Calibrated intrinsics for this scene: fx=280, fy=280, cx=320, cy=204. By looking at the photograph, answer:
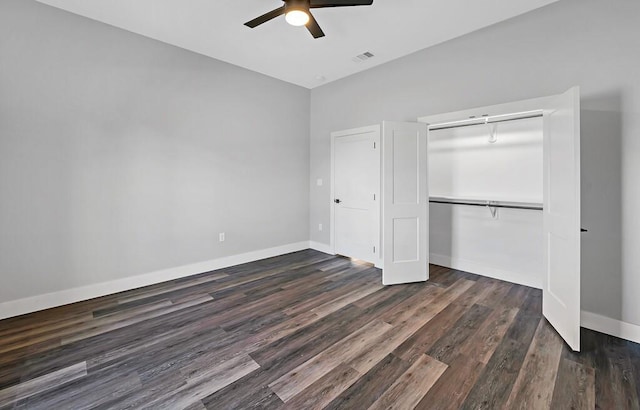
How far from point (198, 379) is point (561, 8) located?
466cm

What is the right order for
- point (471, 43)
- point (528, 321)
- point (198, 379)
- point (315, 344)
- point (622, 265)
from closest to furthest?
point (198, 379)
point (315, 344)
point (622, 265)
point (528, 321)
point (471, 43)

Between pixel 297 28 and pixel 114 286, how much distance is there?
382cm

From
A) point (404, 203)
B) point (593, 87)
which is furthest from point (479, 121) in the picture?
point (404, 203)

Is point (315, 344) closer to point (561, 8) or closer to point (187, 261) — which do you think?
point (187, 261)

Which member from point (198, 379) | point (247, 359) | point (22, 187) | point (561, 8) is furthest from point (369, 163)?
point (22, 187)

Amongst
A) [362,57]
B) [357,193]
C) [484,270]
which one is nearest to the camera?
[484,270]

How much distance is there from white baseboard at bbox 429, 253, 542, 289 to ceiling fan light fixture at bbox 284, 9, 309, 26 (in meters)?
3.69

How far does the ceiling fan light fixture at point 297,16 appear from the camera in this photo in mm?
2538

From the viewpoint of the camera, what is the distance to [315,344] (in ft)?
7.68

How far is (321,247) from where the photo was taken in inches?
214

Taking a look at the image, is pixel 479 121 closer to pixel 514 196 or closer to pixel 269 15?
pixel 514 196

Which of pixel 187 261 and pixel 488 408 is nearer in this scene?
pixel 488 408

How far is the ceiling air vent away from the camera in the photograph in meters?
4.03

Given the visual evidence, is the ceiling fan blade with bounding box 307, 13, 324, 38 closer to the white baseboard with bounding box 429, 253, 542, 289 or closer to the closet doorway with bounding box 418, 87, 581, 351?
the closet doorway with bounding box 418, 87, 581, 351
